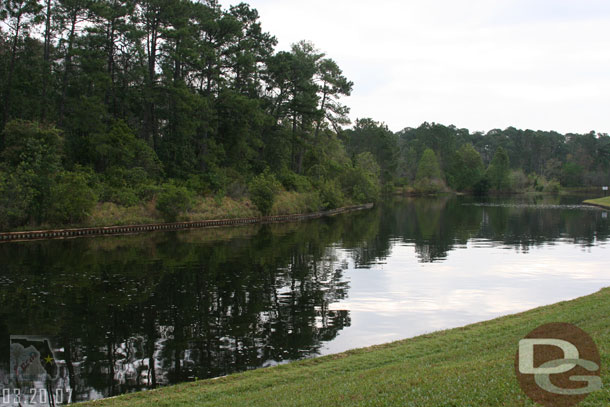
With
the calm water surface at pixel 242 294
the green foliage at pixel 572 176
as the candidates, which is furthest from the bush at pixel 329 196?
the green foliage at pixel 572 176

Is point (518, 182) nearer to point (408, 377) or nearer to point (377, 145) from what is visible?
point (377, 145)

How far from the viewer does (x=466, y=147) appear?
139 m

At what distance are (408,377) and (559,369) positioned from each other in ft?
Answer: 7.57

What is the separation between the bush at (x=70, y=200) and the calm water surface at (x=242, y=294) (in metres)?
3.30

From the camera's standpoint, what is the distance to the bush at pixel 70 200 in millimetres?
33812

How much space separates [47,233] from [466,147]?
406ft

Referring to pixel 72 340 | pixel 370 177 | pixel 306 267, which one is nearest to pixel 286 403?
pixel 72 340

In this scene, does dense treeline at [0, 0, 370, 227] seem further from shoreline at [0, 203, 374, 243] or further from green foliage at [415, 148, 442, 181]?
green foliage at [415, 148, 442, 181]

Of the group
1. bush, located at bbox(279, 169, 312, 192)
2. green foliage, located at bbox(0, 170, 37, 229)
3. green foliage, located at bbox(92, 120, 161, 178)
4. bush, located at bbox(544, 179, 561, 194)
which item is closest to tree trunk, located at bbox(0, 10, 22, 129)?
green foliage, located at bbox(92, 120, 161, 178)

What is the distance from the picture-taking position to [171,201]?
4100 centimetres

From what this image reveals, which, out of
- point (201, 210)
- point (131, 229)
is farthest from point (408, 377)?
point (201, 210)

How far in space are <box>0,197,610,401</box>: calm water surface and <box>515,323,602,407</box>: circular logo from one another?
542 cm

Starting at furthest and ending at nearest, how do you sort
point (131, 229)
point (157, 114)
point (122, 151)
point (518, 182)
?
point (518, 182), point (157, 114), point (122, 151), point (131, 229)

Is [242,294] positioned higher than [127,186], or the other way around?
[127,186]
